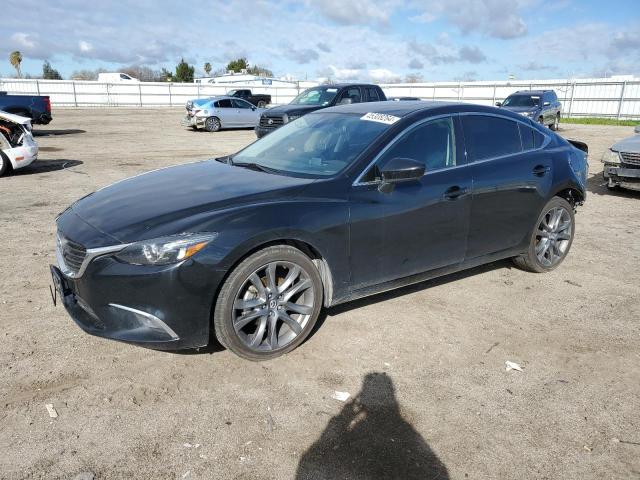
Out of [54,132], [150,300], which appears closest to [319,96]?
[54,132]

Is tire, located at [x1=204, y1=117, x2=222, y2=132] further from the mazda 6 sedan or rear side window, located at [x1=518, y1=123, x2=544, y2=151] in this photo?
rear side window, located at [x1=518, y1=123, x2=544, y2=151]

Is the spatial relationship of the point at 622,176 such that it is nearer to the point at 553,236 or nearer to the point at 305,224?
the point at 553,236

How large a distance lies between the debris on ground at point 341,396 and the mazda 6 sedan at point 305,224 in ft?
1.84

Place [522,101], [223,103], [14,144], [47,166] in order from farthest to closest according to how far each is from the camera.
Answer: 1. [223,103]
2. [522,101]
3. [47,166]
4. [14,144]

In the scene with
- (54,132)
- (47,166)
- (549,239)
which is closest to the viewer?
(549,239)

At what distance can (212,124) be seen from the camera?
2264 centimetres

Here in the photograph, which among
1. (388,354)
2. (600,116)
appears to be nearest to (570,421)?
(388,354)

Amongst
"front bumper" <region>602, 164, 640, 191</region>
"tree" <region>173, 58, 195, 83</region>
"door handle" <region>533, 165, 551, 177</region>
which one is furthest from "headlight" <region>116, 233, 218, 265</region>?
"tree" <region>173, 58, 195, 83</region>

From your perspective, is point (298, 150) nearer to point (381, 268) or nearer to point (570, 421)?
point (381, 268)

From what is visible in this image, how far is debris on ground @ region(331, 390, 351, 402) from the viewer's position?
125 inches

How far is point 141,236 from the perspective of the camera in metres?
3.19

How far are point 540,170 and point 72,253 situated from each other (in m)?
4.14

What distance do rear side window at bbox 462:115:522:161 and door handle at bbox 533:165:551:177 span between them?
0.79 feet

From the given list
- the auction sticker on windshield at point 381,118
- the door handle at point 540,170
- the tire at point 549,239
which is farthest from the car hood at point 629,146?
the auction sticker on windshield at point 381,118
